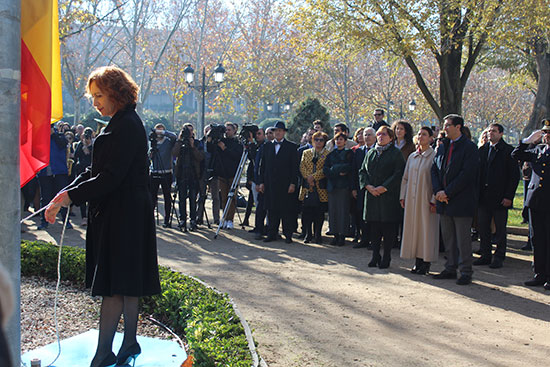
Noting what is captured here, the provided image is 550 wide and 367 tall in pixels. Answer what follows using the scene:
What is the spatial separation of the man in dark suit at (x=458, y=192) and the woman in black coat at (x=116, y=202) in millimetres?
4876

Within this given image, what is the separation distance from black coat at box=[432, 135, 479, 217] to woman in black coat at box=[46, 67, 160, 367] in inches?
191

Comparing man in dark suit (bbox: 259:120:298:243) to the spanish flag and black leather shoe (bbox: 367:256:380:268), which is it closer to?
black leather shoe (bbox: 367:256:380:268)

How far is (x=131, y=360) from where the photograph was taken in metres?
4.82

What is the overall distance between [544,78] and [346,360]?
1983 cm

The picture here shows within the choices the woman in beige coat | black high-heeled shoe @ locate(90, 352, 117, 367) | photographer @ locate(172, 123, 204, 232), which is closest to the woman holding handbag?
the woman in beige coat

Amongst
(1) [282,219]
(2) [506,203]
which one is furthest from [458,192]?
(1) [282,219]

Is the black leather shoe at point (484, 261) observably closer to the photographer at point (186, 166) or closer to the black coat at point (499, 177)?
the black coat at point (499, 177)

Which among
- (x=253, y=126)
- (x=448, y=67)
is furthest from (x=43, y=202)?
(x=448, y=67)

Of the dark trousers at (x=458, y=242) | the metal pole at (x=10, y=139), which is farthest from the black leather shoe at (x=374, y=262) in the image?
the metal pole at (x=10, y=139)

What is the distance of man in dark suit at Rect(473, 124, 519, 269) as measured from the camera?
9.35m

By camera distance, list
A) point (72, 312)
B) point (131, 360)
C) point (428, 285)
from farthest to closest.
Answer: point (428, 285)
point (72, 312)
point (131, 360)

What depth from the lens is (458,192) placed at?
26.6 ft

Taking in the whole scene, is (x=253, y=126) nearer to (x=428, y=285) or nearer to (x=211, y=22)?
(x=428, y=285)

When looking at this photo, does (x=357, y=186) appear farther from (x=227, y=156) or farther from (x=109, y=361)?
(x=109, y=361)
